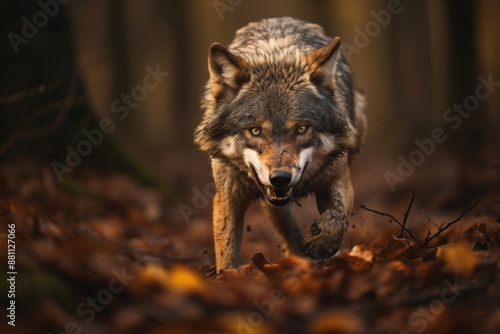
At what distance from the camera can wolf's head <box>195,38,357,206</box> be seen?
4742 mm

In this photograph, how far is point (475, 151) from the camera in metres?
10.5

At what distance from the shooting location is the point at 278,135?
4750mm

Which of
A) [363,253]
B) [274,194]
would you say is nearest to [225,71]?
[274,194]

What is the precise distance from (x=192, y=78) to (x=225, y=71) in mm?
19370

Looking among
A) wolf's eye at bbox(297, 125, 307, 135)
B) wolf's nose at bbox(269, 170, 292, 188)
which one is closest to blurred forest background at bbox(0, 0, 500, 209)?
wolf's eye at bbox(297, 125, 307, 135)

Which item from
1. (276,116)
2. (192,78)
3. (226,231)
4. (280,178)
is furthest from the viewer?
(192,78)

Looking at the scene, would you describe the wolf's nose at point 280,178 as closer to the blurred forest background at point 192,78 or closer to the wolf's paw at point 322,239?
the wolf's paw at point 322,239

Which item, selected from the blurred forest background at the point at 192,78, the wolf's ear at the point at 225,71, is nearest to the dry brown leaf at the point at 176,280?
the wolf's ear at the point at 225,71

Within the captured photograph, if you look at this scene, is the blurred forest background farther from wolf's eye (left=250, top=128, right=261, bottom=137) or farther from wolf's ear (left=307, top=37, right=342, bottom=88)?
wolf's eye (left=250, top=128, right=261, bottom=137)

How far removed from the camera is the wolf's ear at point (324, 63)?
510 centimetres

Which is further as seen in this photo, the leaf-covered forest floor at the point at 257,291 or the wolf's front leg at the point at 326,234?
the wolf's front leg at the point at 326,234

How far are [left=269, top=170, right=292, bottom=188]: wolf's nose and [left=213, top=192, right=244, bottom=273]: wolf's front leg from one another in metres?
1.02

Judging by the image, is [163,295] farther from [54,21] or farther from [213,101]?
[54,21]

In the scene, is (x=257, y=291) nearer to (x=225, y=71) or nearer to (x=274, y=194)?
(x=274, y=194)
